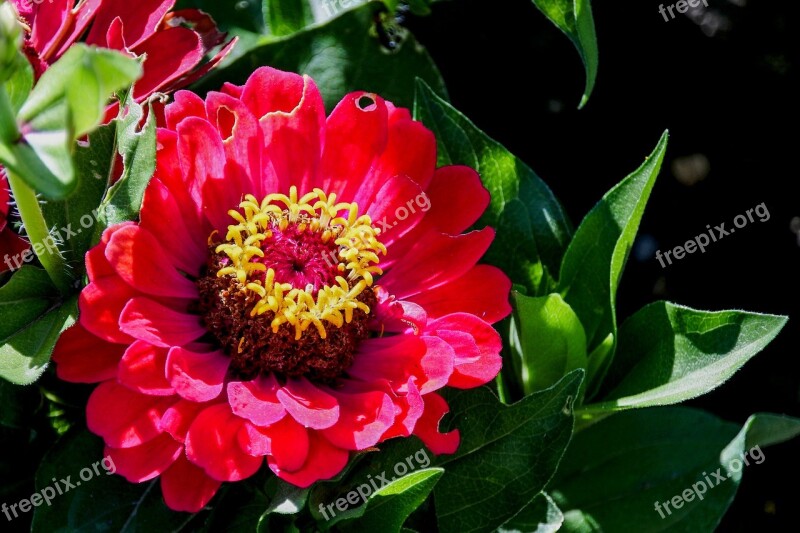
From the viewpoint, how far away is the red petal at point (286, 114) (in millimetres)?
758

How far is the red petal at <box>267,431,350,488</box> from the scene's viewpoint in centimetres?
67

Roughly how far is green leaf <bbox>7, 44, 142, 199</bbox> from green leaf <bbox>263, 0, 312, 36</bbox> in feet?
1.51

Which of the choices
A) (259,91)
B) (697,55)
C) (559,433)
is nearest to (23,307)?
(259,91)

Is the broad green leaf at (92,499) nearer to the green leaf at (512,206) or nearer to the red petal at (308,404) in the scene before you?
the red petal at (308,404)

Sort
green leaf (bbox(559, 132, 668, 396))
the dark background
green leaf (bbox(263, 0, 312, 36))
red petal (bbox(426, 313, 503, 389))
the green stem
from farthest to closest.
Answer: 1. the dark background
2. green leaf (bbox(263, 0, 312, 36))
3. green leaf (bbox(559, 132, 668, 396))
4. red petal (bbox(426, 313, 503, 389))
5. the green stem

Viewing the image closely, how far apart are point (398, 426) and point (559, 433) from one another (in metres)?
0.15

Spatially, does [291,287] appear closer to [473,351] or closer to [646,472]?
[473,351]

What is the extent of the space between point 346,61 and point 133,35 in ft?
0.77

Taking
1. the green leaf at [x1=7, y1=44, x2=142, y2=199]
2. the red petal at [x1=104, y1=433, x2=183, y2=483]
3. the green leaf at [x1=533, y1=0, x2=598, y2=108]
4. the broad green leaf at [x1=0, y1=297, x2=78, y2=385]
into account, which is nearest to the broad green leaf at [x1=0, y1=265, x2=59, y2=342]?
the broad green leaf at [x1=0, y1=297, x2=78, y2=385]

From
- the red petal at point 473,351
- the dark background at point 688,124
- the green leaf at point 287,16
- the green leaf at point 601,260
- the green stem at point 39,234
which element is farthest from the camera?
the dark background at point 688,124

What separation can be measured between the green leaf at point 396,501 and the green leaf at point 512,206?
0.29 m

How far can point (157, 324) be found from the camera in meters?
0.69

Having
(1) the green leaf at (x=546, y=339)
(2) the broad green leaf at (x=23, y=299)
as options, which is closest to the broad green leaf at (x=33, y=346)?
(2) the broad green leaf at (x=23, y=299)

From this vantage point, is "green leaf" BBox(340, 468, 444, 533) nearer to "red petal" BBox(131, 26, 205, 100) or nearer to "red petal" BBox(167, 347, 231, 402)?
"red petal" BBox(167, 347, 231, 402)
